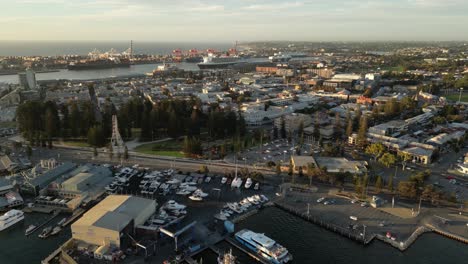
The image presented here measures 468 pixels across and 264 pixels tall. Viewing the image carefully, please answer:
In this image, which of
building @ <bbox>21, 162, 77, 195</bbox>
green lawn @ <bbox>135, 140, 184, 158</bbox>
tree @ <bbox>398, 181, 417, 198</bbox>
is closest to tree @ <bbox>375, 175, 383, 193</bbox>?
tree @ <bbox>398, 181, 417, 198</bbox>

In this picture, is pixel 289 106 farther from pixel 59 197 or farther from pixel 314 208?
pixel 59 197

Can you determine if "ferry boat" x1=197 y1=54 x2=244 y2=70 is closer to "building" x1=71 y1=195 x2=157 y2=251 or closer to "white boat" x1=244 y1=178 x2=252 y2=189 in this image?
"white boat" x1=244 y1=178 x2=252 y2=189

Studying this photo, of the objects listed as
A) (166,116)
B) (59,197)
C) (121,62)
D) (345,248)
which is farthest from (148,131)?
(121,62)

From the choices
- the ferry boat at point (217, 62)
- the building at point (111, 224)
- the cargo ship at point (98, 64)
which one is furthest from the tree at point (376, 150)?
the cargo ship at point (98, 64)

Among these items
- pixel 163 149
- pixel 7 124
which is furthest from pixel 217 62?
pixel 163 149

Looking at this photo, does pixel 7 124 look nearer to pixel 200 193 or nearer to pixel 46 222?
pixel 46 222

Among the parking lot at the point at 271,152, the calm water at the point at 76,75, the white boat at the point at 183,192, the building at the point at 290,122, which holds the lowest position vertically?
the white boat at the point at 183,192

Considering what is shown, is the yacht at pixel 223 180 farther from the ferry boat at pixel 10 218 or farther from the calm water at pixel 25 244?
the ferry boat at pixel 10 218

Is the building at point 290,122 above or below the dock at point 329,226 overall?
above
